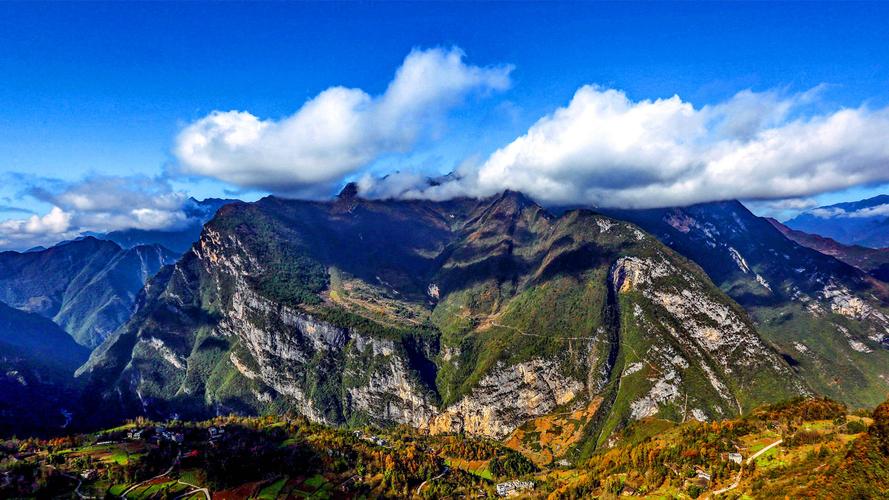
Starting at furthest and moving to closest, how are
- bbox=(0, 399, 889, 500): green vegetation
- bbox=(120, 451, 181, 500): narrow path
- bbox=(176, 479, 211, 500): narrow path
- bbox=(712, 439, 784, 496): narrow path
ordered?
1. bbox=(176, 479, 211, 500): narrow path
2. bbox=(120, 451, 181, 500): narrow path
3. bbox=(712, 439, 784, 496): narrow path
4. bbox=(0, 399, 889, 500): green vegetation

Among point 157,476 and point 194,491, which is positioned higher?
point 157,476

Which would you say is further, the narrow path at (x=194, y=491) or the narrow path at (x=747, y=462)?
the narrow path at (x=194, y=491)

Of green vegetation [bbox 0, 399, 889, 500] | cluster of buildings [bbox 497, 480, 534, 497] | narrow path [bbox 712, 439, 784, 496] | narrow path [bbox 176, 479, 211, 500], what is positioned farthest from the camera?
cluster of buildings [bbox 497, 480, 534, 497]

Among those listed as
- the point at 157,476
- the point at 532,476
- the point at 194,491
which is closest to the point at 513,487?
the point at 532,476

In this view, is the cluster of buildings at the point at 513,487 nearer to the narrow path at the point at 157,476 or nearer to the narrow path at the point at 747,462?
the narrow path at the point at 747,462

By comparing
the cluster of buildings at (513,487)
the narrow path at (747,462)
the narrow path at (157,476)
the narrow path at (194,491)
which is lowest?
the cluster of buildings at (513,487)

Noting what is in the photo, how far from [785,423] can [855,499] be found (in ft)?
198

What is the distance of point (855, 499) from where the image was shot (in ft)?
220

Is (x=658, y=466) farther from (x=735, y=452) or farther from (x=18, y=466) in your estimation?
(x=18, y=466)

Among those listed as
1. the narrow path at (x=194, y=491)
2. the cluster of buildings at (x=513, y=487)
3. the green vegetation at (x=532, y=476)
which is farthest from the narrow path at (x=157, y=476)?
the cluster of buildings at (x=513, y=487)

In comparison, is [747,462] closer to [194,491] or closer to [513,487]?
[513,487]

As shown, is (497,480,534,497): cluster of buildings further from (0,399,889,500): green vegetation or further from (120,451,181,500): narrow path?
(120,451,181,500): narrow path

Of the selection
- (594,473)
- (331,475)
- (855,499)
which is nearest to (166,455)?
(331,475)

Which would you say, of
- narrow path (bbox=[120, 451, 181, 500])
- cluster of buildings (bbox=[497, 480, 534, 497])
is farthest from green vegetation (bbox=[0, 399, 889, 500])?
cluster of buildings (bbox=[497, 480, 534, 497])
